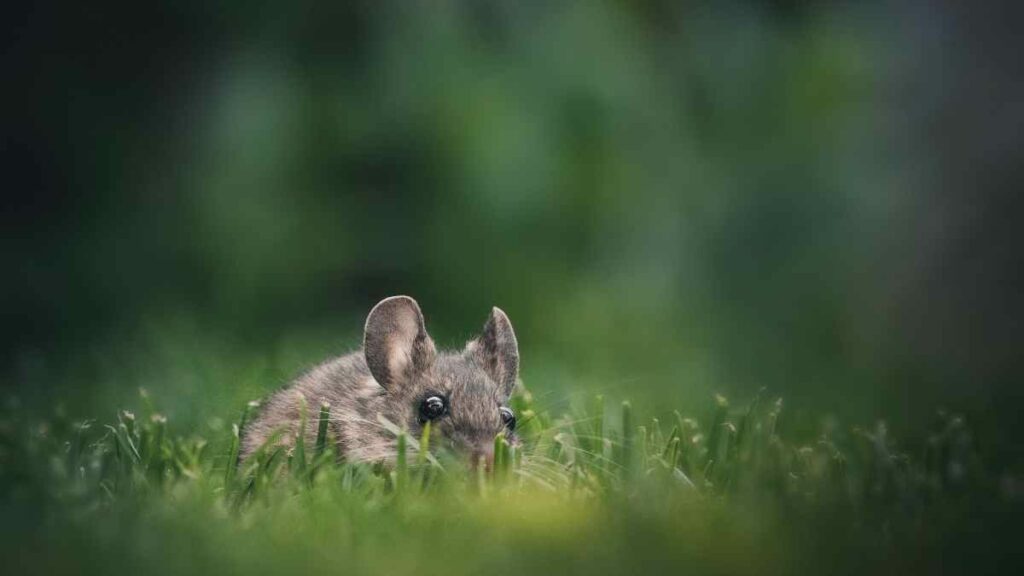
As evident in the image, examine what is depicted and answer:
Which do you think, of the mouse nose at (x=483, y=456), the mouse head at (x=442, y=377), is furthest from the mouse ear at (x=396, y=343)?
the mouse nose at (x=483, y=456)

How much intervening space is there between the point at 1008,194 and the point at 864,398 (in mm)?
1661

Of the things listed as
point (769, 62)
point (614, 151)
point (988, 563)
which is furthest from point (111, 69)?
point (988, 563)

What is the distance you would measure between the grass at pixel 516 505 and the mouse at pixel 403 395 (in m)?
0.07

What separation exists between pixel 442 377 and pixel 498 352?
0.32 meters

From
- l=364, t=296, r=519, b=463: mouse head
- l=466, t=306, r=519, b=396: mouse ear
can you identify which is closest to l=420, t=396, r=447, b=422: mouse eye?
l=364, t=296, r=519, b=463: mouse head

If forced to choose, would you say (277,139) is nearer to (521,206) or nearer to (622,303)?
(521,206)

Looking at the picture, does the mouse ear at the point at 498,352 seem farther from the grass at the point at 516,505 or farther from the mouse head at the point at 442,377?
the grass at the point at 516,505

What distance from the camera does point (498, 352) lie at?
5082mm

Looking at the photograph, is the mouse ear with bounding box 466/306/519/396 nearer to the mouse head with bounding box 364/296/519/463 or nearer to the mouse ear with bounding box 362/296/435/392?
the mouse head with bounding box 364/296/519/463

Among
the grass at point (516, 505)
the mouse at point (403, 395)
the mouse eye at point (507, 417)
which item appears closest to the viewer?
the grass at point (516, 505)

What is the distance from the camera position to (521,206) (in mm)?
7688

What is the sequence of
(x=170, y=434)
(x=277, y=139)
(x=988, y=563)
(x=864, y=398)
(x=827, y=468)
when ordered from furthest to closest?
(x=277, y=139) → (x=864, y=398) → (x=170, y=434) → (x=827, y=468) → (x=988, y=563)

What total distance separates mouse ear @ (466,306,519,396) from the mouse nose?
1.76 ft

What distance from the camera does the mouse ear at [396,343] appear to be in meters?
4.83
